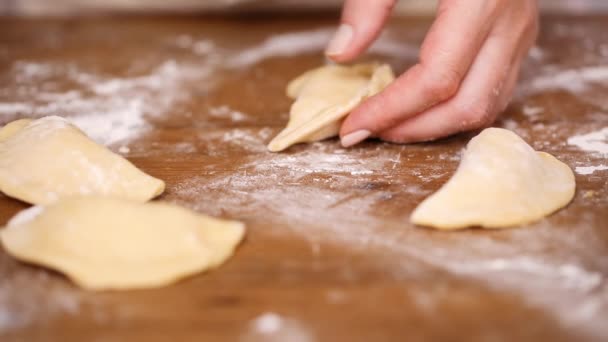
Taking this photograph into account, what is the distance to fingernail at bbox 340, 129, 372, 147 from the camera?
1.25 metres

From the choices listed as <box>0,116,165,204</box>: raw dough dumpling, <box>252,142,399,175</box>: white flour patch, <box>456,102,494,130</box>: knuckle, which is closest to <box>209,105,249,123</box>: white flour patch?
<box>252,142,399,175</box>: white flour patch

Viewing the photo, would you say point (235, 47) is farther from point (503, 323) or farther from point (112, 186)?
point (503, 323)

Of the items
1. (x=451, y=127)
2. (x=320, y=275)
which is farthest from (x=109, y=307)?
(x=451, y=127)

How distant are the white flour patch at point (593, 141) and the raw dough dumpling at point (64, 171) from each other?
89 cm

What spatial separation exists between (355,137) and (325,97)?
0.18m

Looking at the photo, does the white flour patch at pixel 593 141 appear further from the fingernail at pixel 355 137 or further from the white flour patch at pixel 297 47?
the white flour patch at pixel 297 47

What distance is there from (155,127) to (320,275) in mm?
719

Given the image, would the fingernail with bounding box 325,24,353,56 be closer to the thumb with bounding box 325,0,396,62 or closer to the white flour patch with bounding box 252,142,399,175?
the thumb with bounding box 325,0,396,62

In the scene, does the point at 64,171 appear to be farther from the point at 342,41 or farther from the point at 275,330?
the point at 342,41

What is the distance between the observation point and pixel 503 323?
0.78 metres

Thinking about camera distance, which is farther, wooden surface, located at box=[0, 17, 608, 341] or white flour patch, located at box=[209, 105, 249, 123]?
white flour patch, located at box=[209, 105, 249, 123]

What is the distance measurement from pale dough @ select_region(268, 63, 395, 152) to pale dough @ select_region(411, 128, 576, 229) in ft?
1.04

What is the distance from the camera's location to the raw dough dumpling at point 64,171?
3.46ft

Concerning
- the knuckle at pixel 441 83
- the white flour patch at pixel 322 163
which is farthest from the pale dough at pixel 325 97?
the knuckle at pixel 441 83
